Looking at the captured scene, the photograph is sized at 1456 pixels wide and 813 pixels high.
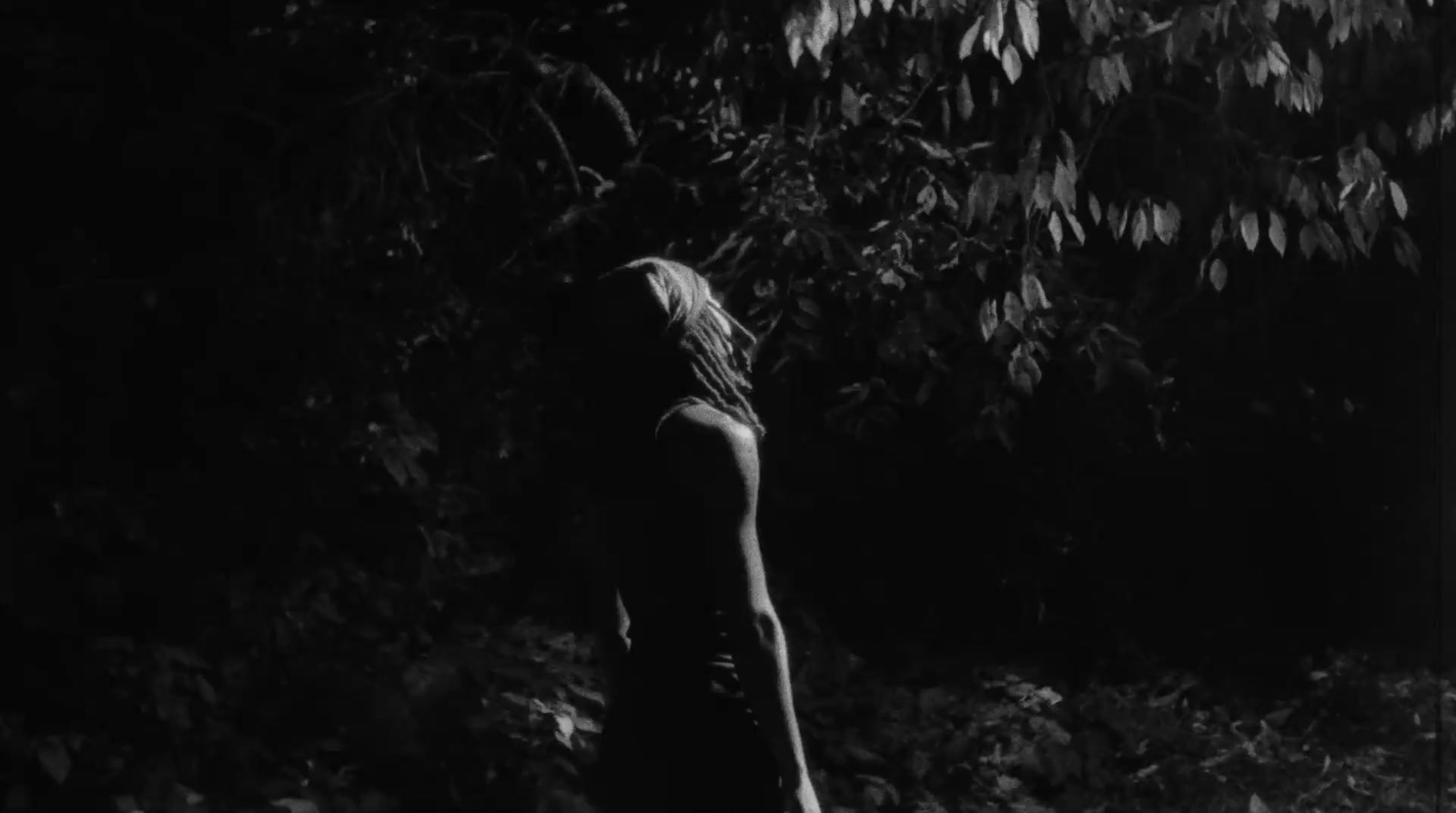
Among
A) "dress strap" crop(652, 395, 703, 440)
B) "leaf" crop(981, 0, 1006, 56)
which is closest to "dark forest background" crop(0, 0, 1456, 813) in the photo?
"leaf" crop(981, 0, 1006, 56)

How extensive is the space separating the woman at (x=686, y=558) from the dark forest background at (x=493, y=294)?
1.52 metres

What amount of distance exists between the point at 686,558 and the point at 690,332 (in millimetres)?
341

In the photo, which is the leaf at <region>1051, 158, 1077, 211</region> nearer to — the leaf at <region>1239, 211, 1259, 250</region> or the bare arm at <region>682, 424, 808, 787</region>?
the leaf at <region>1239, 211, 1259, 250</region>

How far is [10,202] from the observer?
4035 mm

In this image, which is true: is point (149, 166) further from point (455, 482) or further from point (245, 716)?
point (245, 716)

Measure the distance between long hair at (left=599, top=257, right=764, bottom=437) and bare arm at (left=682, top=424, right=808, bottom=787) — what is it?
98mm

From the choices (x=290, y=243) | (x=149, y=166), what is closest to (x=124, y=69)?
(x=149, y=166)

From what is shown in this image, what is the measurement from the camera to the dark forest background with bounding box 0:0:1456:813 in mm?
4043

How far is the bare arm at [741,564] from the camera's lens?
2.31 meters

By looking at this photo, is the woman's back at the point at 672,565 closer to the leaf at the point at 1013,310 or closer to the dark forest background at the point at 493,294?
the dark forest background at the point at 493,294

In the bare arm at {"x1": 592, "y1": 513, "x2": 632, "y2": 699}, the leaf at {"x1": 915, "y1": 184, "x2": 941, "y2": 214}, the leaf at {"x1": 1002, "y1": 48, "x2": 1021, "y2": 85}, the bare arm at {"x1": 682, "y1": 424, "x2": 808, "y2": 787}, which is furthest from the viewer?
the leaf at {"x1": 915, "y1": 184, "x2": 941, "y2": 214}

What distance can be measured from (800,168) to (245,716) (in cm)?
211

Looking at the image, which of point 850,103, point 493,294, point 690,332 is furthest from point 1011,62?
point 493,294

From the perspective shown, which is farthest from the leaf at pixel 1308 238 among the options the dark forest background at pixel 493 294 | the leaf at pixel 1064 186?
the leaf at pixel 1064 186
